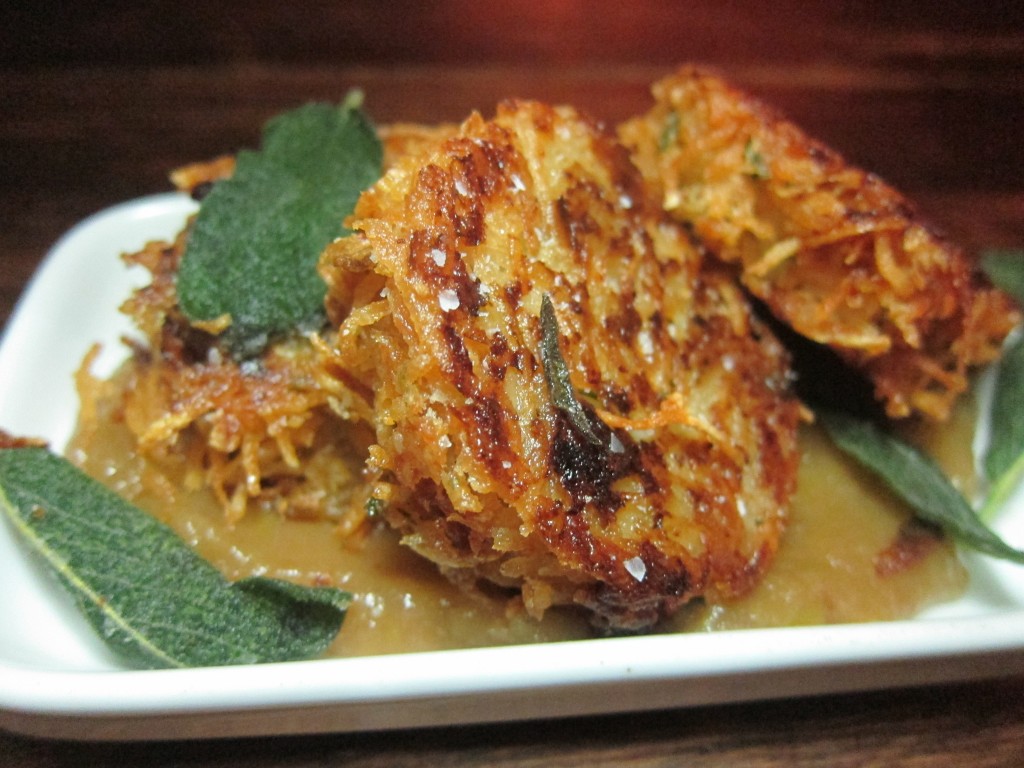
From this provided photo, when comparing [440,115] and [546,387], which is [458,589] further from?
[440,115]

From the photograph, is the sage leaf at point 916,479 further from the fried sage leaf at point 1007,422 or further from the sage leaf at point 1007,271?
the sage leaf at point 1007,271

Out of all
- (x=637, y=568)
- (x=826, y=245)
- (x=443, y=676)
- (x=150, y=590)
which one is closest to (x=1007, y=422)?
(x=826, y=245)

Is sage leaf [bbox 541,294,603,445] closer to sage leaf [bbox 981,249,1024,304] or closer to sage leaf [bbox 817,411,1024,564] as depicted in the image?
sage leaf [bbox 817,411,1024,564]

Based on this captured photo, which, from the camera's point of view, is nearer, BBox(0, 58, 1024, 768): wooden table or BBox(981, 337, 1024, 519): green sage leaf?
BBox(981, 337, 1024, 519): green sage leaf

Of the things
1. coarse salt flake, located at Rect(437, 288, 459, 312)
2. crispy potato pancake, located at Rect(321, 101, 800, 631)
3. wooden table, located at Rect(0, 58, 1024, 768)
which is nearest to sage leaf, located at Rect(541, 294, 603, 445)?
crispy potato pancake, located at Rect(321, 101, 800, 631)

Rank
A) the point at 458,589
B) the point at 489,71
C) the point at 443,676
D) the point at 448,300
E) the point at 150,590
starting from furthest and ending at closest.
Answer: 1. the point at 489,71
2. the point at 458,589
3. the point at 150,590
4. the point at 448,300
5. the point at 443,676

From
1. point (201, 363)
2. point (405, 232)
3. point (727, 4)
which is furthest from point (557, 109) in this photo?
point (727, 4)

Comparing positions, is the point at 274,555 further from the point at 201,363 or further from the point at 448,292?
the point at 448,292

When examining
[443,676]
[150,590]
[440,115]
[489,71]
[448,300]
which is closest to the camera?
[443,676]
